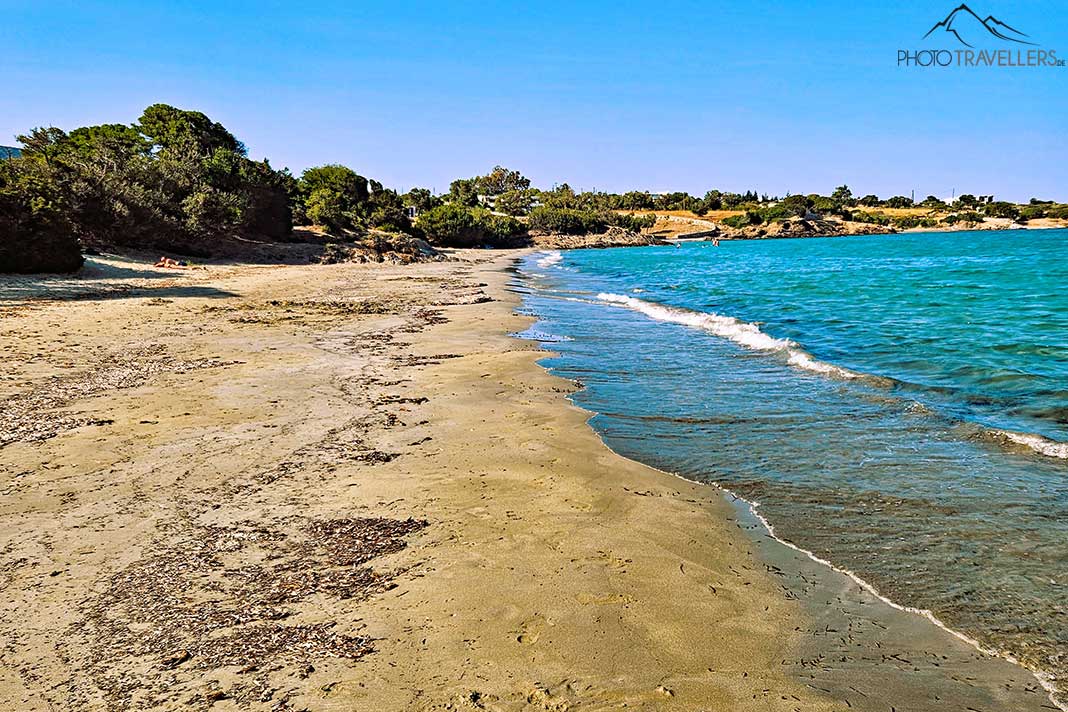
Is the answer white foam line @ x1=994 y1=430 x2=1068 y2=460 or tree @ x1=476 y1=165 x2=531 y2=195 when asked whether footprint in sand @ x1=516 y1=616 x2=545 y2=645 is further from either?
tree @ x1=476 y1=165 x2=531 y2=195

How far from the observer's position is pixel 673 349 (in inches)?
521

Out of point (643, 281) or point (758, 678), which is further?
point (643, 281)

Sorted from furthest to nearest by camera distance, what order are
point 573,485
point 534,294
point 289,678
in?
point 534,294 → point 573,485 → point 289,678

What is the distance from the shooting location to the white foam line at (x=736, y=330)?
37.5ft

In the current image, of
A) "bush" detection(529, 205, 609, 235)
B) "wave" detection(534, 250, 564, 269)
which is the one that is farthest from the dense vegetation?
"wave" detection(534, 250, 564, 269)

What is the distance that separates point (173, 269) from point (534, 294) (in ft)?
48.8

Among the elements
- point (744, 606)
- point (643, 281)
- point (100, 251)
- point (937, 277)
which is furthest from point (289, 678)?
point (937, 277)

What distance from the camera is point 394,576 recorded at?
3.97 meters

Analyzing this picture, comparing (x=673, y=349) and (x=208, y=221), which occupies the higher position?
(x=208, y=221)

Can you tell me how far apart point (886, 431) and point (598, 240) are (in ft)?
341

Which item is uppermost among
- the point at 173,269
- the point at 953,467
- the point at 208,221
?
the point at 208,221

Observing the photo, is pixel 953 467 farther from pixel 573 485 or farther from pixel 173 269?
pixel 173 269

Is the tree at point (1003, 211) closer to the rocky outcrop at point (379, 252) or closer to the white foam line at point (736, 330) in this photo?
the rocky outcrop at point (379, 252)

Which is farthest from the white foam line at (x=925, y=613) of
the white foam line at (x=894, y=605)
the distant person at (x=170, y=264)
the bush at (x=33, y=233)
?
the distant person at (x=170, y=264)
